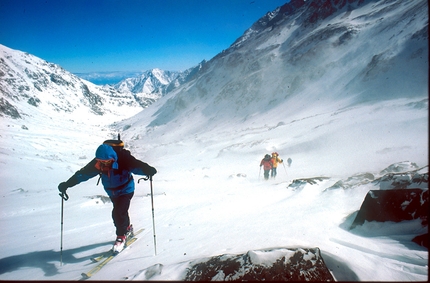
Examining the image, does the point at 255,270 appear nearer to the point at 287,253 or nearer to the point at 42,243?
the point at 287,253

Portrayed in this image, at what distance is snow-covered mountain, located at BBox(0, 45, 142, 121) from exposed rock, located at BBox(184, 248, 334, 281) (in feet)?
396

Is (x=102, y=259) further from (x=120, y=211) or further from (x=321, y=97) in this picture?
(x=321, y=97)

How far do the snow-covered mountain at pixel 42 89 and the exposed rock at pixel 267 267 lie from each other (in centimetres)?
12071

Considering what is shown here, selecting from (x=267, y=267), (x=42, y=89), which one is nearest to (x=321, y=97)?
(x=267, y=267)

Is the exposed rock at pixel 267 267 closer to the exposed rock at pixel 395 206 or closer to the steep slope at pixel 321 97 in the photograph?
the exposed rock at pixel 395 206

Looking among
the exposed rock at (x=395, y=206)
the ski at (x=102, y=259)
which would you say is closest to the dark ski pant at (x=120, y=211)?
the ski at (x=102, y=259)

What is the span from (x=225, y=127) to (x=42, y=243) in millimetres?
45423

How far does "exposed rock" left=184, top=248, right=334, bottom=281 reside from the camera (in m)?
2.57

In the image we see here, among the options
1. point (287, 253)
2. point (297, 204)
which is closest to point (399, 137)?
A: point (297, 204)

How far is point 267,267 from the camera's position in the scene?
2.67m

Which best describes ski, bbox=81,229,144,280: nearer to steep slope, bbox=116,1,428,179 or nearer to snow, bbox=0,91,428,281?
snow, bbox=0,91,428,281

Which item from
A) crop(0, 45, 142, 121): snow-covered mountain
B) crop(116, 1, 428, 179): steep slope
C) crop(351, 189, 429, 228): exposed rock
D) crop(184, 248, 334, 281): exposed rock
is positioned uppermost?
crop(0, 45, 142, 121): snow-covered mountain

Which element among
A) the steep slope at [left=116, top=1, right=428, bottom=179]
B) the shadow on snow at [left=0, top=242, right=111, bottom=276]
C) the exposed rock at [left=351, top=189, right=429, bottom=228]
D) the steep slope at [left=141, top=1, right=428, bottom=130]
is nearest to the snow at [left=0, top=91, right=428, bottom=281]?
the shadow on snow at [left=0, top=242, right=111, bottom=276]

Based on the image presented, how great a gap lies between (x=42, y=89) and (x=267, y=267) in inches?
6758
